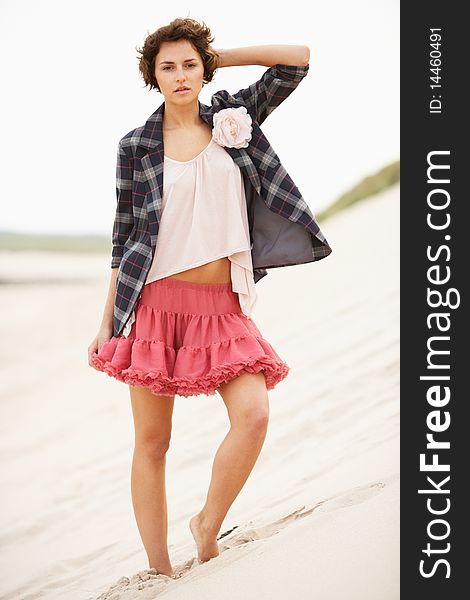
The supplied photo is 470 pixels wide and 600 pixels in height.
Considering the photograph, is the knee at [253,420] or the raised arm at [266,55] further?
the raised arm at [266,55]

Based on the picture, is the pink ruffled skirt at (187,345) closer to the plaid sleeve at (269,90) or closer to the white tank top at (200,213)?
the white tank top at (200,213)

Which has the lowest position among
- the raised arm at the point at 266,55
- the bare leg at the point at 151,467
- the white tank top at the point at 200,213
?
the bare leg at the point at 151,467

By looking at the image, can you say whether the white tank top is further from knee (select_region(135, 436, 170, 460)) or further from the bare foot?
the bare foot

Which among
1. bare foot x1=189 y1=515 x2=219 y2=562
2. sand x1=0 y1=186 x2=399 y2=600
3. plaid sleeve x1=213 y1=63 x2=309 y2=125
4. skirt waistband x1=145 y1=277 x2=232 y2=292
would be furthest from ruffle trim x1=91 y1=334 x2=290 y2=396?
plaid sleeve x1=213 y1=63 x2=309 y2=125

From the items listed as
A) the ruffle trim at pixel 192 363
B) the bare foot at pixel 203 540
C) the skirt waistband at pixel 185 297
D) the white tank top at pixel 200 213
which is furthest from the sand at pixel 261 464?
the white tank top at pixel 200 213

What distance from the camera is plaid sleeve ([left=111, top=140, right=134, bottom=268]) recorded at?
2.30 meters

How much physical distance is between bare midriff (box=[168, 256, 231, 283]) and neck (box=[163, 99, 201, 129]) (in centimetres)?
31

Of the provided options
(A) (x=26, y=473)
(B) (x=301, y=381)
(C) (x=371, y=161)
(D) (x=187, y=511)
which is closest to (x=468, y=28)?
(D) (x=187, y=511)

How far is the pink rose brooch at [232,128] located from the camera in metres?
2.26

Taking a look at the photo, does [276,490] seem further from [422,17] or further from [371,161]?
[371,161]

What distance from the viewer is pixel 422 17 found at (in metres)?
2.55

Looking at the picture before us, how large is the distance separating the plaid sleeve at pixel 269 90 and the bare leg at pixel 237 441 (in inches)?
24.2

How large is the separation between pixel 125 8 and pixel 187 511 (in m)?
2.04

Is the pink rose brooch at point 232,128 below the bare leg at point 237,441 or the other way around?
the other way around
